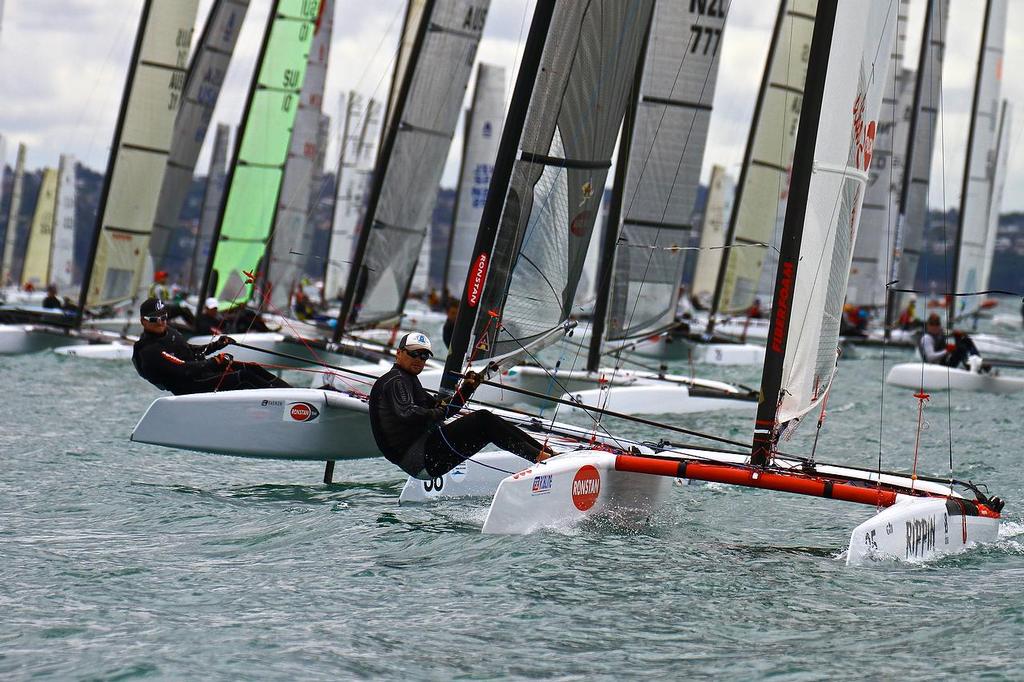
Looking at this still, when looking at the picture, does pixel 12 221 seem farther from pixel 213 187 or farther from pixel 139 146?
pixel 139 146

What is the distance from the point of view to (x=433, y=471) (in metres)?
6.19

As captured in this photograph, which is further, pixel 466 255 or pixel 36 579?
pixel 466 255

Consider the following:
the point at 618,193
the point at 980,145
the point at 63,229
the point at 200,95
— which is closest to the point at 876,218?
the point at 980,145

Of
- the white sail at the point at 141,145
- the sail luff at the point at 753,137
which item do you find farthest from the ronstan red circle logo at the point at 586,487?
the sail luff at the point at 753,137

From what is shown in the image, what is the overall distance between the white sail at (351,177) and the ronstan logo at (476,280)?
19926 millimetres

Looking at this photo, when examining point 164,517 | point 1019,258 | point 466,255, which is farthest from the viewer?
point 1019,258

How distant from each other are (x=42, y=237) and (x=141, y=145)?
1029 inches

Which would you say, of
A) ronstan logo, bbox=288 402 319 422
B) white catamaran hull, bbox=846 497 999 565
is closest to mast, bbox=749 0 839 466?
white catamaran hull, bbox=846 497 999 565

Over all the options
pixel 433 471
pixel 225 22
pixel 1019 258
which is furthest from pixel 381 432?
pixel 1019 258

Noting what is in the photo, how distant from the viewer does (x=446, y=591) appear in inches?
185

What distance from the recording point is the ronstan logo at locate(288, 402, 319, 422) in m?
7.09

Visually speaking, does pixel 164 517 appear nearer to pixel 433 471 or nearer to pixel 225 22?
pixel 433 471

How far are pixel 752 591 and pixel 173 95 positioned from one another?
12.9 m

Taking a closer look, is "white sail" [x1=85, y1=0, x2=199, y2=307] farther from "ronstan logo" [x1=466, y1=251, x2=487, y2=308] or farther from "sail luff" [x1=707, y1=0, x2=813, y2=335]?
"ronstan logo" [x1=466, y1=251, x2=487, y2=308]
